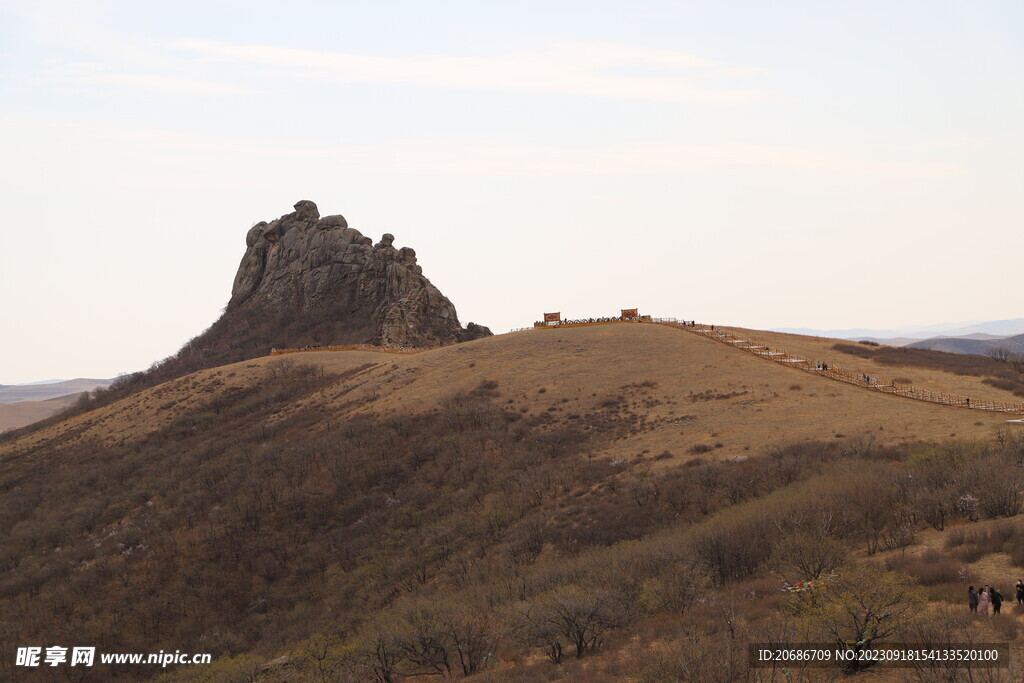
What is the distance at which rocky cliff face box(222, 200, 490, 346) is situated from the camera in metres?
93.9

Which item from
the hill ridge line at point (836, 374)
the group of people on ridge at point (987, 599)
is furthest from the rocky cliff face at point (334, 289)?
the group of people on ridge at point (987, 599)

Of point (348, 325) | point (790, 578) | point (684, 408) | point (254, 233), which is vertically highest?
point (254, 233)

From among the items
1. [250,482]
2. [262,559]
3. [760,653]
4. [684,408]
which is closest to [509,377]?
[684,408]

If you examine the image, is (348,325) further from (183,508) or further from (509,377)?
(183,508)

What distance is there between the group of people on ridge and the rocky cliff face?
74716 millimetres

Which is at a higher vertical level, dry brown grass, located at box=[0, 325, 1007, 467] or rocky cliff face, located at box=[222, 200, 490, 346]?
rocky cliff face, located at box=[222, 200, 490, 346]

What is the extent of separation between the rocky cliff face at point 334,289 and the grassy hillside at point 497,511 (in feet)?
76.3

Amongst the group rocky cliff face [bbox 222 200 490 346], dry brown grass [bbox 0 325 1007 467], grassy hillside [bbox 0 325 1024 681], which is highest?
rocky cliff face [bbox 222 200 490 346]

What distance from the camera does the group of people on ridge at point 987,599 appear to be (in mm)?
17484

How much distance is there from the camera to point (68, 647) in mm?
35094

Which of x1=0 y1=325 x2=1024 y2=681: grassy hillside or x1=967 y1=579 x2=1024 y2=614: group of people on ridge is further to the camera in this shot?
x1=0 y1=325 x2=1024 y2=681: grassy hillside

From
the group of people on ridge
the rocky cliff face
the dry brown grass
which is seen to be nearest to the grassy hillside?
the dry brown grass

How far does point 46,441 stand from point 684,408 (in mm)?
59725

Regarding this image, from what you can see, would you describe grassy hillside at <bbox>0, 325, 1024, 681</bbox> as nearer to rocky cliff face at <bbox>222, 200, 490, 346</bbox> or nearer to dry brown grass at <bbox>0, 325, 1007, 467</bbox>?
dry brown grass at <bbox>0, 325, 1007, 467</bbox>
